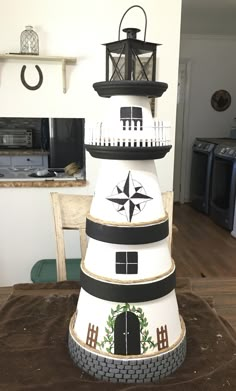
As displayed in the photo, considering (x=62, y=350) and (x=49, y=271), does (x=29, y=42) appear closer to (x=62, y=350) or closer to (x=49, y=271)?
(x=49, y=271)

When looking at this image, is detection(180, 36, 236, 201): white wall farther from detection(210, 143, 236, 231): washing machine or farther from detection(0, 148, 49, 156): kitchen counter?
detection(0, 148, 49, 156): kitchen counter

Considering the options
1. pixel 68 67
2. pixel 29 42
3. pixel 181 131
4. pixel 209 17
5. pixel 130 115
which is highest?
pixel 209 17

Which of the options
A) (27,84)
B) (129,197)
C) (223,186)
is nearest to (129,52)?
(129,197)

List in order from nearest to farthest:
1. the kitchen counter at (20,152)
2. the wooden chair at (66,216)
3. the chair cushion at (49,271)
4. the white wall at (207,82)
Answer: the wooden chair at (66,216) < the chair cushion at (49,271) < the kitchen counter at (20,152) < the white wall at (207,82)

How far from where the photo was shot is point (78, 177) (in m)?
2.68

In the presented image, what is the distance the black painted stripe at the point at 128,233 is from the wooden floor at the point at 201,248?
91.4 inches

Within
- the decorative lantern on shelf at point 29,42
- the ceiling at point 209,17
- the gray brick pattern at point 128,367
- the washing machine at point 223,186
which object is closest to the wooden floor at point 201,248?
the washing machine at point 223,186

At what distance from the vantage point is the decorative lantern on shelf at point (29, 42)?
2.31 metres

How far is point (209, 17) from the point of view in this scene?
4457 mm

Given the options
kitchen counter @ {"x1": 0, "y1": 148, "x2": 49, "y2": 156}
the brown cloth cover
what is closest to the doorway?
kitchen counter @ {"x1": 0, "y1": 148, "x2": 49, "y2": 156}

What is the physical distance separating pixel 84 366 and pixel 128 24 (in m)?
2.24

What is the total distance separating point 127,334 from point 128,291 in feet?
0.31

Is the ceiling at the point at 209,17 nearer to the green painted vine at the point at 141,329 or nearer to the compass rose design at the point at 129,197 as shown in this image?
the compass rose design at the point at 129,197

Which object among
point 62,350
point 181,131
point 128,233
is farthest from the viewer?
point 181,131
